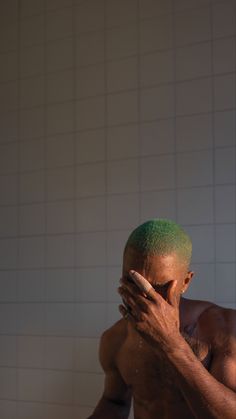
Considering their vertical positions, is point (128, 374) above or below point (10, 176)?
below

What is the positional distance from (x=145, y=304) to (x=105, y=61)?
2.20m

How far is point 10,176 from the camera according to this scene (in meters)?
3.34

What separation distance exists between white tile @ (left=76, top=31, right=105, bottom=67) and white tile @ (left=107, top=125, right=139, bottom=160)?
0.43 meters

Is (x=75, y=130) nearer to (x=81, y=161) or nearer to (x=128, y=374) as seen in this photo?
(x=81, y=161)

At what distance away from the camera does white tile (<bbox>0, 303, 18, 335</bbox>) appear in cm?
321

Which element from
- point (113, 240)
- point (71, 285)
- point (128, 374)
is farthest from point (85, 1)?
point (128, 374)

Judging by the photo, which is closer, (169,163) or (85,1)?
(169,163)

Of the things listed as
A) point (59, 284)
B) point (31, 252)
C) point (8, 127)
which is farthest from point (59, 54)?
point (59, 284)

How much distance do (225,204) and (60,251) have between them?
3.19ft

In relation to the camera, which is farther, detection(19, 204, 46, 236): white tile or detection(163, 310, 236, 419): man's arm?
detection(19, 204, 46, 236): white tile

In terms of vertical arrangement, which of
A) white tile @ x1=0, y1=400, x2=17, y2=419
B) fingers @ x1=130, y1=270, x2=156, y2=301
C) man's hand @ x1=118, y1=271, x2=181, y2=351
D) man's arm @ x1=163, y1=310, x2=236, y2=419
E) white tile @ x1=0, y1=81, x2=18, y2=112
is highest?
white tile @ x1=0, y1=81, x2=18, y2=112

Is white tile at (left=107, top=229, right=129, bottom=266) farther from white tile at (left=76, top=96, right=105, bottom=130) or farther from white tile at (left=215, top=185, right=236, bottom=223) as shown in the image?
white tile at (left=76, top=96, right=105, bottom=130)

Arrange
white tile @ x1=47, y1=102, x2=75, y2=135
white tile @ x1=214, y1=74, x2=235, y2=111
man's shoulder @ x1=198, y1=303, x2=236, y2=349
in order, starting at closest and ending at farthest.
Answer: man's shoulder @ x1=198, y1=303, x2=236, y2=349
white tile @ x1=214, y1=74, x2=235, y2=111
white tile @ x1=47, y1=102, x2=75, y2=135

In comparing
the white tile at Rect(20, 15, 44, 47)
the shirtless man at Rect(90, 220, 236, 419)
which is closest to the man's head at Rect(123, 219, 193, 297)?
the shirtless man at Rect(90, 220, 236, 419)
